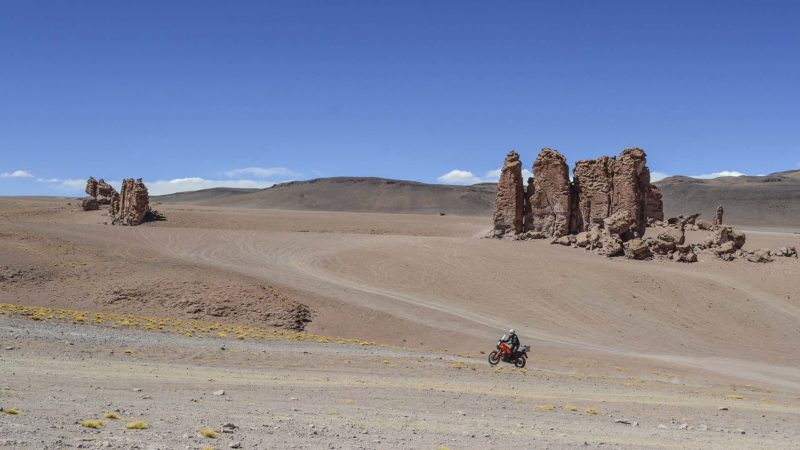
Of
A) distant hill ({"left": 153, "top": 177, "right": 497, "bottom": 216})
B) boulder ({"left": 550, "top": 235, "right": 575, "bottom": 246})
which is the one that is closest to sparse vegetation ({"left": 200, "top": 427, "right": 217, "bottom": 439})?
boulder ({"left": 550, "top": 235, "right": 575, "bottom": 246})

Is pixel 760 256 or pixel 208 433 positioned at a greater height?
pixel 760 256

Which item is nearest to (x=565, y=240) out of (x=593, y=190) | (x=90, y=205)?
(x=593, y=190)

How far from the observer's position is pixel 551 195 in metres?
42.9

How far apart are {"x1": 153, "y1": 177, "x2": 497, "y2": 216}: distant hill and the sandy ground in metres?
111

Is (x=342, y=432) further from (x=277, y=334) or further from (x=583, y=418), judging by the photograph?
(x=277, y=334)

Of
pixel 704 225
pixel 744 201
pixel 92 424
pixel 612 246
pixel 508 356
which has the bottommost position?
pixel 508 356

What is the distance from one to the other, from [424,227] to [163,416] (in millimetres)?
63186

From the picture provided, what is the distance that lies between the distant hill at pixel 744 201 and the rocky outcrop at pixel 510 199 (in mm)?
82465

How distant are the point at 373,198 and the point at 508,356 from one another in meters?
154

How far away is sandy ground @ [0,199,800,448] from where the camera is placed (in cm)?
1106

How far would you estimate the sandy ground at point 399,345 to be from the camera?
11.1 meters

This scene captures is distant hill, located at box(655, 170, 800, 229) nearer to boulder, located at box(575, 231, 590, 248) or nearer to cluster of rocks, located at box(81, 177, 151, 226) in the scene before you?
boulder, located at box(575, 231, 590, 248)

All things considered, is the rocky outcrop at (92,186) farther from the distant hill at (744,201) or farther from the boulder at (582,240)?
the distant hill at (744,201)

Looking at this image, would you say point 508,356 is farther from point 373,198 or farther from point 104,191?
point 373,198
